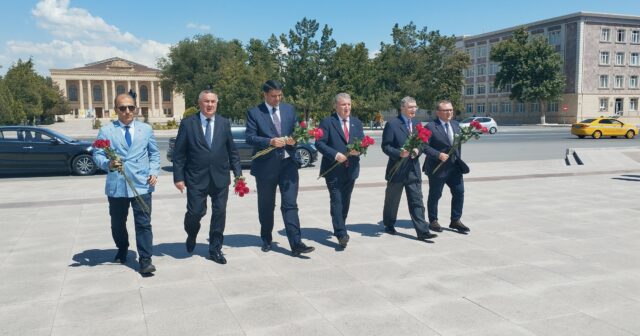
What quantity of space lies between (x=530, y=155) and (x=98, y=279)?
62.7 ft

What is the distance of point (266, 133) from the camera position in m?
5.61

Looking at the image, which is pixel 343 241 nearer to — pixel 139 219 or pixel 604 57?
pixel 139 219

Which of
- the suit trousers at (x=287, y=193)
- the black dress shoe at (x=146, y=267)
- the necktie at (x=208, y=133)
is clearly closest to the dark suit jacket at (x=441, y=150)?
the suit trousers at (x=287, y=193)

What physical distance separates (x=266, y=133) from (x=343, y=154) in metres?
0.94

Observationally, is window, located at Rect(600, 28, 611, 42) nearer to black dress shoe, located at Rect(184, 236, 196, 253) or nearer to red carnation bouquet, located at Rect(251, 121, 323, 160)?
red carnation bouquet, located at Rect(251, 121, 323, 160)

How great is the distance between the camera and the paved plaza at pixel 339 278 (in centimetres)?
379

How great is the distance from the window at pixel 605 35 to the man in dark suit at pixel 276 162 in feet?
233

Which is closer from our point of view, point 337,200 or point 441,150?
point 337,200

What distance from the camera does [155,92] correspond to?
118 m

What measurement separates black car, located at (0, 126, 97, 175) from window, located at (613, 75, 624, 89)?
69.3 meters

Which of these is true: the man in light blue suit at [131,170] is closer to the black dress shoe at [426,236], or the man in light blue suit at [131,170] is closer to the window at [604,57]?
the black dress shoe at [426,236]

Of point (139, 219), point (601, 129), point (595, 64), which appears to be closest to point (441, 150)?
point (139, 219)

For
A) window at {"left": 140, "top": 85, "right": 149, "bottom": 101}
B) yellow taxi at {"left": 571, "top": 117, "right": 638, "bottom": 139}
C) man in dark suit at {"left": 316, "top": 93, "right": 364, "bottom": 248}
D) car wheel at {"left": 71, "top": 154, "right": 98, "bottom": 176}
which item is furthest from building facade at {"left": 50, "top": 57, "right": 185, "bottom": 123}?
man in dark suit at {"left": 316, "top": 93, "right": 364, "bottom": 248}

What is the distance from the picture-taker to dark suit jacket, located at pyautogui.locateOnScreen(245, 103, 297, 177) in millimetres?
5594
